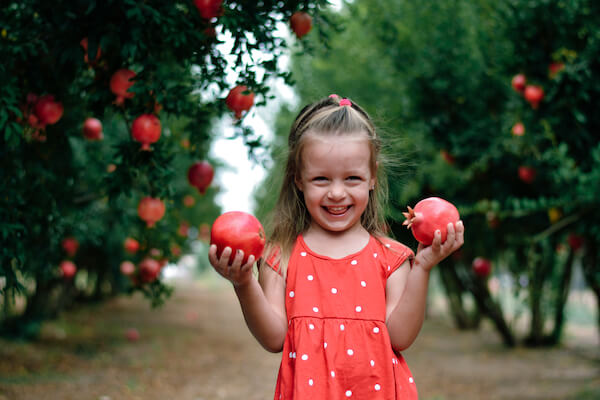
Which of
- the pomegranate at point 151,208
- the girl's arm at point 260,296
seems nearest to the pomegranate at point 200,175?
the pomegranate at point 151,208

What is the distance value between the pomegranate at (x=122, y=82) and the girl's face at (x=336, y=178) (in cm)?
102

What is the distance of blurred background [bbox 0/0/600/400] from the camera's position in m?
2.41

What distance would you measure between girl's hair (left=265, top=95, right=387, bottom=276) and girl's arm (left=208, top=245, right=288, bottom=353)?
7cm

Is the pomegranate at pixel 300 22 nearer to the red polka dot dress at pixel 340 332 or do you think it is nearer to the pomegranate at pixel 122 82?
the pomegranate at pixel 122 82

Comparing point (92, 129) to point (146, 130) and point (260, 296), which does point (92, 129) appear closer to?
point (146, 130)

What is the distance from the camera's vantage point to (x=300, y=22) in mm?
2570

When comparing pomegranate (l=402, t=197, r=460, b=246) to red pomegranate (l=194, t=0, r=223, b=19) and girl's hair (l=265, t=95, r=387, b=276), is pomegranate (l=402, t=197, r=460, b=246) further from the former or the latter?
red pomegranate (l=194, t=0, r=223, b=19)

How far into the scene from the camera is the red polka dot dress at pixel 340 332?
1.73 meters

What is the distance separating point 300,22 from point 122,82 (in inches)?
34.6

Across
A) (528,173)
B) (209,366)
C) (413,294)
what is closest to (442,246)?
(413,294)

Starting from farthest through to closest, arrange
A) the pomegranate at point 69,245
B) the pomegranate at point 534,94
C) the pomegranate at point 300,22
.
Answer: the pomegranate at point 69,245 < the pomegranate at point 534,94 < the pomegranate at point 300,22

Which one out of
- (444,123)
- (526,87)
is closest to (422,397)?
(444,123)

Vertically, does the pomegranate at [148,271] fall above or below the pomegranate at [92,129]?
below

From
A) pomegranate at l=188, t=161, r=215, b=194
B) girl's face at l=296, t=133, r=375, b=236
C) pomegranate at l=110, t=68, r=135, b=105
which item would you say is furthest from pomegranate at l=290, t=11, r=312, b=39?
pomegranate at l=188, t=161, r=215, b=194
